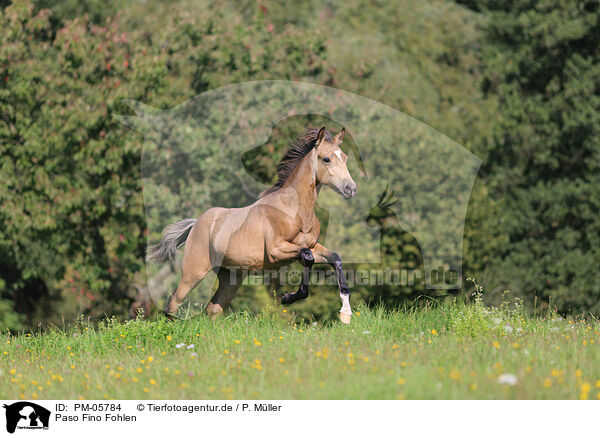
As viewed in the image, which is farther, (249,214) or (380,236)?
(380,236)

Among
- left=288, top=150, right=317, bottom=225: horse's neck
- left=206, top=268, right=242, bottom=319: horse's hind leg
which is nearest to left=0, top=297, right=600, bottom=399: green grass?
left=206, top=268, right=242, bottom=319: horse's hind leg

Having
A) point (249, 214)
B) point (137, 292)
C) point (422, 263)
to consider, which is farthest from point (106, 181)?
point (249, 214)

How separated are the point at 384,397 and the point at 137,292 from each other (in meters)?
11.2

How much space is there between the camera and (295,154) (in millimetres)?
6750

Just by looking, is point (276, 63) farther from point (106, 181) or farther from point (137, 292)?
point (137, 292)

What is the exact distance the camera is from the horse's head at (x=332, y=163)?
6211 mm

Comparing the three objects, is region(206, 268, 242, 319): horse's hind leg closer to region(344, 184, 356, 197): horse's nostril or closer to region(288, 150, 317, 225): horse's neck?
region(288, 150, 317, 225): horse's neck

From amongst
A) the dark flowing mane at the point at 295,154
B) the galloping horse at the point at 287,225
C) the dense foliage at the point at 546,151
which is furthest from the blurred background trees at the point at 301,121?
the dark flowing mane at the point at 295,154

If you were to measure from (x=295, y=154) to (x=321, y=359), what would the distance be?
1.99 meters

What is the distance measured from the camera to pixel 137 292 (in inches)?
619

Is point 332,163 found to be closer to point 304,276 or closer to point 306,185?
point 306,185
